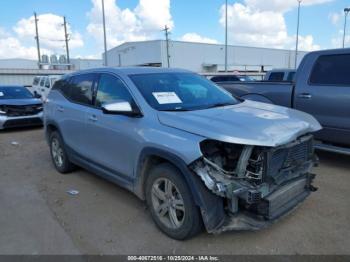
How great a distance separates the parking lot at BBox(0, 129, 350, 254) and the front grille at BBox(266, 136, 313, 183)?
0.69 m

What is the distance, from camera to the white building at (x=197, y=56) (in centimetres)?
7006

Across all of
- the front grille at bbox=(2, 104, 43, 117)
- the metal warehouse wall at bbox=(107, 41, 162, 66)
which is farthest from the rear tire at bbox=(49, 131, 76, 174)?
the metal warehouse wall at bbox=(107, 41, 162, 66)

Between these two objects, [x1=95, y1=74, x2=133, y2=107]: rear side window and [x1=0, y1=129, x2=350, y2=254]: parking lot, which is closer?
[x1=0, y1=129, x2=350, y2=254]: parking lot

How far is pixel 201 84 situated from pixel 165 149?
5.39ft

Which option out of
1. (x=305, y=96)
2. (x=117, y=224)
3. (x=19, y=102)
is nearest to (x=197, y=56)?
(x=19, y=102)

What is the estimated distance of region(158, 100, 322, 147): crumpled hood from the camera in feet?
9.41

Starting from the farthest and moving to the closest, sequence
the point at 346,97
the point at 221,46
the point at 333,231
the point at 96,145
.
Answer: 1. the point at 221,46
2. the point at 346,97
3. the point at 96,145
4. the point at 333,231

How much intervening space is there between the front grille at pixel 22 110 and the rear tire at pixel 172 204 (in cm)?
828

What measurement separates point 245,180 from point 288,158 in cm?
63

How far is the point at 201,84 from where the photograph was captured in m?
4.52

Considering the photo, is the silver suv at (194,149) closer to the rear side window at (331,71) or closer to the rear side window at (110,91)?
the rear side window at (110,91)

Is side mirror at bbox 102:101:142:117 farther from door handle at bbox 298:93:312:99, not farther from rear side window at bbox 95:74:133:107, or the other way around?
door handle at bbox 298:93:312:99

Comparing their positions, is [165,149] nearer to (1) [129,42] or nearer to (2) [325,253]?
(2) [325,253]

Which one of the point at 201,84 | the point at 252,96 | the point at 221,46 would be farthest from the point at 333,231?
the point at 221,46
